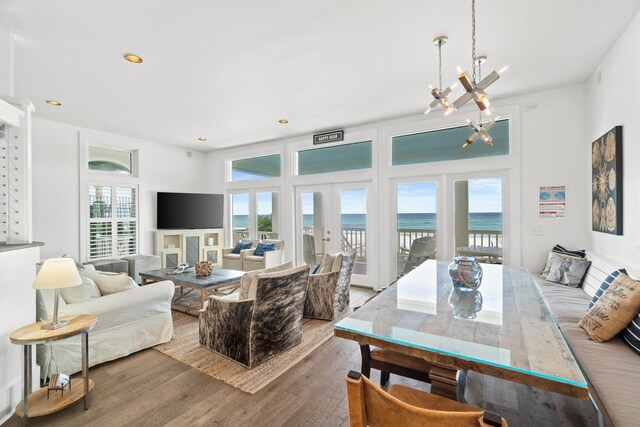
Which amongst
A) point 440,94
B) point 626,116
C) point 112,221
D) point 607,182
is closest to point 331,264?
point 440,94

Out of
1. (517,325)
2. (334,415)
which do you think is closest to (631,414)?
(517,325)

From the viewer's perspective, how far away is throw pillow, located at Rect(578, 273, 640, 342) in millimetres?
1798

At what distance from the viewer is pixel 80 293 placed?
8.58 ft

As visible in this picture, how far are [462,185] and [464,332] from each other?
3.53 m

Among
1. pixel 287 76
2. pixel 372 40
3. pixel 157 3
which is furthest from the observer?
pixel 287 76

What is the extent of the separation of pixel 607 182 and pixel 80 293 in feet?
16.4

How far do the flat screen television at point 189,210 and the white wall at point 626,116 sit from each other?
21.4 ft

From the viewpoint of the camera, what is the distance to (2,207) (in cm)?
223

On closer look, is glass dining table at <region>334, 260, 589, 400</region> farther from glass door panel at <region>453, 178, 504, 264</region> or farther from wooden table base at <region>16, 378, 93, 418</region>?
glass door panel at <region>453, 178, 504, 264</region>

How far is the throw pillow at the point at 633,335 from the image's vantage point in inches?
66.9

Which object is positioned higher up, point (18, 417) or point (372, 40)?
point (372, 40)

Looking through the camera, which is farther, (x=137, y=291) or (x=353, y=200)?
(x=353, y=200)

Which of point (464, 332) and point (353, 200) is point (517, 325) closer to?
point (464, 332)

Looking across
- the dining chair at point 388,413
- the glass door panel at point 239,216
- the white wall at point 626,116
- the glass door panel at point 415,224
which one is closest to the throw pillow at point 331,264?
the glass door panel at point 415,224
